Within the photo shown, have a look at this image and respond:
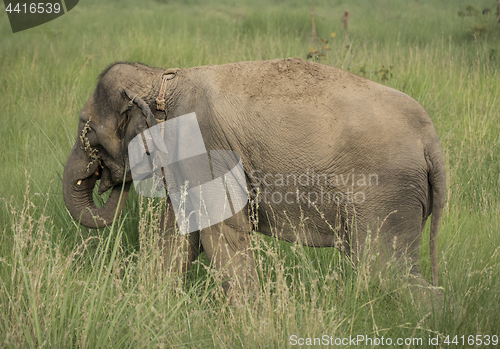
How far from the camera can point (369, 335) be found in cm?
245

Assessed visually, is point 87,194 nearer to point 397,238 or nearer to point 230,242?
point 230,242

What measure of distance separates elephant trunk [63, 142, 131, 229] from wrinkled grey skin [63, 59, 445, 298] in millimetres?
146

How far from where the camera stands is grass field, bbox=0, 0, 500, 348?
2.30m

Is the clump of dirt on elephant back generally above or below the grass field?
above

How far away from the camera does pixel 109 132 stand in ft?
10.8

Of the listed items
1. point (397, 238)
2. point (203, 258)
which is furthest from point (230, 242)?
point (397, 238)

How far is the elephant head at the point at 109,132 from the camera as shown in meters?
3.23

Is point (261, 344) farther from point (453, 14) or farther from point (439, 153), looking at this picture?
point (453, 14)

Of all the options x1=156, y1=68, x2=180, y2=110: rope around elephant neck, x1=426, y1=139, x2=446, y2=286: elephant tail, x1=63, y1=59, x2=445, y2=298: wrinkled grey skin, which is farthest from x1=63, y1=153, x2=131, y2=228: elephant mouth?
x1=426, y1=139, x2=446, y2=286: elephant tail

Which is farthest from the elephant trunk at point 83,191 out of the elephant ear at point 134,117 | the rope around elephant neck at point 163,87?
the rope around elephant neck at point 163,87

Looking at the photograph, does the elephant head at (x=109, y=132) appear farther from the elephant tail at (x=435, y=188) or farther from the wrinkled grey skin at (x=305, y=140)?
the elephant tail at (x=435, y=188)

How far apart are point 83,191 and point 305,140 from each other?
5.71ft

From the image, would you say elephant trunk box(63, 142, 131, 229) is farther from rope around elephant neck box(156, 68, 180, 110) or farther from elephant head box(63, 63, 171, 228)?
rope around elephant neck box(156, 68, 180, 110)

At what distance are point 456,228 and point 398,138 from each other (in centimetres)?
164
